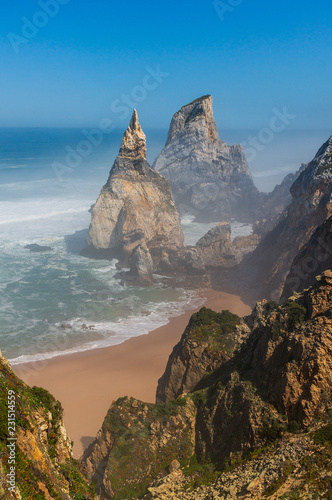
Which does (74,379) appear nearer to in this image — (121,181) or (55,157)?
(121,181)

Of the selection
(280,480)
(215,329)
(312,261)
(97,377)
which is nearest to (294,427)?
(280,480)

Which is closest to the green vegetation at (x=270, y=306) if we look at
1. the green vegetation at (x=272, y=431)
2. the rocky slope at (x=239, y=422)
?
the rocky slope at (x=239, y=422)

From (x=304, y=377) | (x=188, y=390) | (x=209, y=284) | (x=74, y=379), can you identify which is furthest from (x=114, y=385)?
(x=209, y=284)

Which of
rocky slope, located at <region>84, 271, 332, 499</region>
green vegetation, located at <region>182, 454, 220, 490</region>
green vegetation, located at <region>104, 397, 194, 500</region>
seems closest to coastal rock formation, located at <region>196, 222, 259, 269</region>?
rocky slope, located at <region>84, 271, 332, 499</region>

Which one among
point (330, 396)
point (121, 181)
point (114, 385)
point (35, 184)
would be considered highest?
point (35, 184)

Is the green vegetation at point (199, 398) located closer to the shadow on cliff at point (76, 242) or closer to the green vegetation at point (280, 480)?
the green vegetation at point (280, 480)

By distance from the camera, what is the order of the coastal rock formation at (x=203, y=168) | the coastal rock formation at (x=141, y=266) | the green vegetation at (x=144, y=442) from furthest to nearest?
the coastal rock formation at (x=203, y=168)
the coastal rock formation at (x=141, y=266)
the green vegetation at (x=144, y=442)
